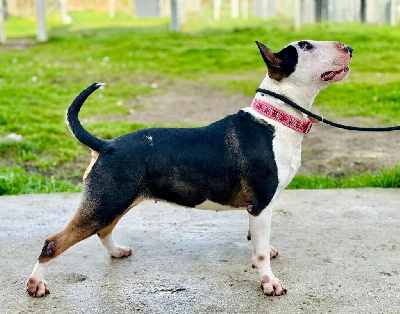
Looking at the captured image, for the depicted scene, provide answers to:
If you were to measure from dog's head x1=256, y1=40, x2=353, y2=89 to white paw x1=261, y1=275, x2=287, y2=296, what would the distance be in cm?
104

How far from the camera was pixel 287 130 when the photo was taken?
3.10 metres

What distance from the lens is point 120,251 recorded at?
137 inches

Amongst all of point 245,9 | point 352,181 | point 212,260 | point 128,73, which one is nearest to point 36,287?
point 212,260

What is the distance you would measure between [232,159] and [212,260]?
0.72 meters

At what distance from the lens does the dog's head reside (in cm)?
306

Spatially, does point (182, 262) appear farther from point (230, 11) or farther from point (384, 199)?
point (230, 11)

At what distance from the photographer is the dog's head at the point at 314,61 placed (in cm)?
306

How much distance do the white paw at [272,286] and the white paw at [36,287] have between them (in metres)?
1.10

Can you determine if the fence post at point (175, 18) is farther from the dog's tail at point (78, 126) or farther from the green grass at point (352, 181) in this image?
the dog's tail at point (78, 126)

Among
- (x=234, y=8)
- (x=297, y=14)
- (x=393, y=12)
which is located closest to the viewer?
(x=393, y=12)

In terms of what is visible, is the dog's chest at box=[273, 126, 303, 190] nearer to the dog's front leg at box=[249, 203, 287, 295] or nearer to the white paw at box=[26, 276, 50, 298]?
the dog's front leg at box=[249, 203, 287, 295]

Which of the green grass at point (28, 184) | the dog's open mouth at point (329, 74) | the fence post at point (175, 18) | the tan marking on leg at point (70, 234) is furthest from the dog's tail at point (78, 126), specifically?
the fence post at point (175, 18)

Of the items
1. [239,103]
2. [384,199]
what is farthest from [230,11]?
[384,199]

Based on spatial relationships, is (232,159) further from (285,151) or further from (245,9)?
(245,9)
